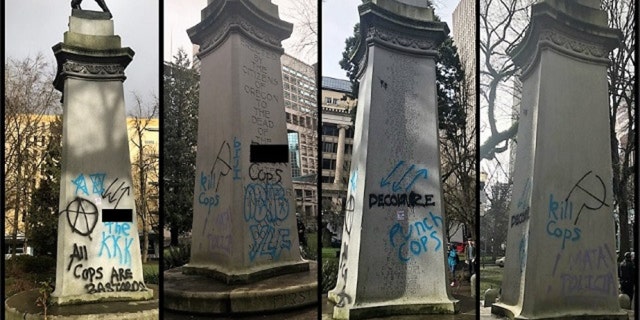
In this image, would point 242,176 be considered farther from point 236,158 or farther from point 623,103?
point 623,103

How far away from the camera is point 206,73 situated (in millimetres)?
6379

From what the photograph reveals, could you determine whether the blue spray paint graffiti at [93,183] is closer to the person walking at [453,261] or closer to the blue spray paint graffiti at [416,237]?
the blue spray paint graffiti at [416,237]

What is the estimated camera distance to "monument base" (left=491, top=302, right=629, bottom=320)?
592cm

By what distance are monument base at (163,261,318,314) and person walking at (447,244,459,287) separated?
4.82 feet

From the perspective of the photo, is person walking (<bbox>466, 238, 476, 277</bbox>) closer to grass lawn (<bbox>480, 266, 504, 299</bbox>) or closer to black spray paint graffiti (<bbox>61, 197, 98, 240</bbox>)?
grass lawn (<bbox>480, 266, 504, 299</bbox>)

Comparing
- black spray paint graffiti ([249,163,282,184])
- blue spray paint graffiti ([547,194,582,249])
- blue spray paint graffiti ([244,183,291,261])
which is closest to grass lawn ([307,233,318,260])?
blue spray paint graffiti ([244,183,291,261])

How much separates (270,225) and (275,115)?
1249 millimetres

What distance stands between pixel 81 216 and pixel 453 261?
13.6ft

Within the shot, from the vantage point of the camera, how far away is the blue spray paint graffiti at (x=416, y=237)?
5.88 metres

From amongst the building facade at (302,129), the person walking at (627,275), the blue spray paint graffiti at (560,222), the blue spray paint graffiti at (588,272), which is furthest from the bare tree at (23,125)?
the person walking at (627,275)

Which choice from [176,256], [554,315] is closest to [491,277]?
[554,315]

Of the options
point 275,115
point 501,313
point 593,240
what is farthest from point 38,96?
point 593,240

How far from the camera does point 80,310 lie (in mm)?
6133

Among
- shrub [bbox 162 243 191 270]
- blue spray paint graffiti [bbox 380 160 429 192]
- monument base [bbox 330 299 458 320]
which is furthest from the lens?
shrub [bbox 162 243 191 270]
